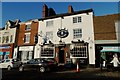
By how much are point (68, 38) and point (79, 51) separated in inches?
107

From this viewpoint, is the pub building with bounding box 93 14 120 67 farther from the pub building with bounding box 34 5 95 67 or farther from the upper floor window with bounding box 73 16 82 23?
the upper floor window with bounding box 73 16 82 23

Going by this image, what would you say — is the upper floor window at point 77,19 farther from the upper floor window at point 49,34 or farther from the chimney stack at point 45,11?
the chimney stack at point 45,11

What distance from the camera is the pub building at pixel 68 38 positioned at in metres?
21.8

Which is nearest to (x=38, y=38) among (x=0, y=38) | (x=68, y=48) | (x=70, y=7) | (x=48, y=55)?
(x=48, y=55)

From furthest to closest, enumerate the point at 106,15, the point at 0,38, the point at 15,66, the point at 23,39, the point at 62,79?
the point at 0,38 → the point at 23,39 → the point at 106,15 → the point at 15,66 → the point at 62,79

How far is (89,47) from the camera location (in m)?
21.5

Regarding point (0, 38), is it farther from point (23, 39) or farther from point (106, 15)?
point (106, 15)

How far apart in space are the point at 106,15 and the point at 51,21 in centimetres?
891

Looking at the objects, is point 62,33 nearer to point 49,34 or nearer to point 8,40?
point 49,34

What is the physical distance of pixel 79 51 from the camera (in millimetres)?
22281

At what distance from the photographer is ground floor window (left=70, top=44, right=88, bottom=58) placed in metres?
21.8

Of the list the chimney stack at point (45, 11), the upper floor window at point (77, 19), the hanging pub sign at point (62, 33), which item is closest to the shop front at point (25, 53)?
the hanging pub sign at point (62, 33)

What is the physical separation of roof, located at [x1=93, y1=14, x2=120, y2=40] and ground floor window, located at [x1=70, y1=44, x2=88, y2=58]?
237 cm

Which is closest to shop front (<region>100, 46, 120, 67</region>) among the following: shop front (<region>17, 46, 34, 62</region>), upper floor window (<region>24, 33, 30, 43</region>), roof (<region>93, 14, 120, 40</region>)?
roof (<region>93, 14, 120, 40</region>)
